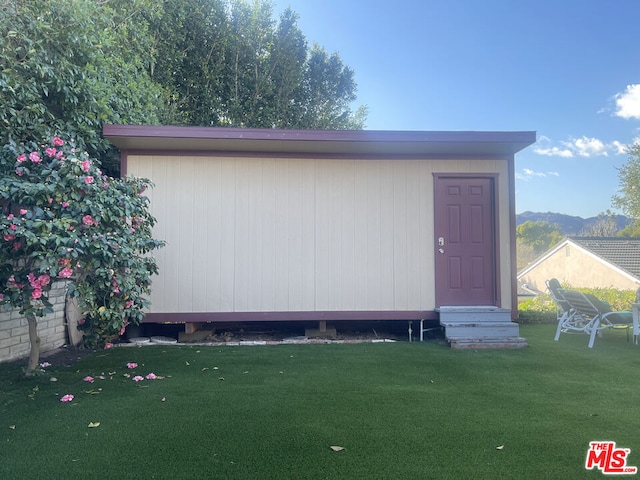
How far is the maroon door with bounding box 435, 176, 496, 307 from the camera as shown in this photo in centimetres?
499

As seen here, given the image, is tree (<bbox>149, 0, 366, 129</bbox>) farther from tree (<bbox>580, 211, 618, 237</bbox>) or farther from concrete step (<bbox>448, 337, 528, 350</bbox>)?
tree (<bbox>580, 211, 618, 237</bbox>)

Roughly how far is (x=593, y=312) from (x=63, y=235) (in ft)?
17.7

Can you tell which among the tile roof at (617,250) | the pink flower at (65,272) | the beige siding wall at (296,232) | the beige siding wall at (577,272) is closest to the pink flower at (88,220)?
the pink flower at (65,272)

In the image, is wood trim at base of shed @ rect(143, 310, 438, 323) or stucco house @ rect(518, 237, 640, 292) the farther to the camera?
stucco house @ rect(518, 237, 640, 292)

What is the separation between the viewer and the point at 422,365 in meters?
3.77

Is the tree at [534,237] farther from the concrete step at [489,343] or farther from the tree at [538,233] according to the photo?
the concrete step at [489,343]

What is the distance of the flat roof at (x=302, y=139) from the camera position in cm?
438

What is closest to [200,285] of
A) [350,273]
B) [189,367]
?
[189,367]

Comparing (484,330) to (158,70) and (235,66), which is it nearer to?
(158,70)

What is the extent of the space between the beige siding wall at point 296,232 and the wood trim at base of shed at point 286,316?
72 mm

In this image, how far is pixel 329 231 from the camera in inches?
198

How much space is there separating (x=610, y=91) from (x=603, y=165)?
3.80 meters

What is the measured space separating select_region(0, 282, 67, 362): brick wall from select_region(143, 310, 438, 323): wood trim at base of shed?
906 millimetres

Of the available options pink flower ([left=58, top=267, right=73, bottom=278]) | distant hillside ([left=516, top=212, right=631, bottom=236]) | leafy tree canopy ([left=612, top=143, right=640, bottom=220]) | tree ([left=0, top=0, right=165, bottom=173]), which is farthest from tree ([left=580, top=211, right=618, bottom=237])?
pink flower ([left=58, top=267, right=73, bottom=278])
